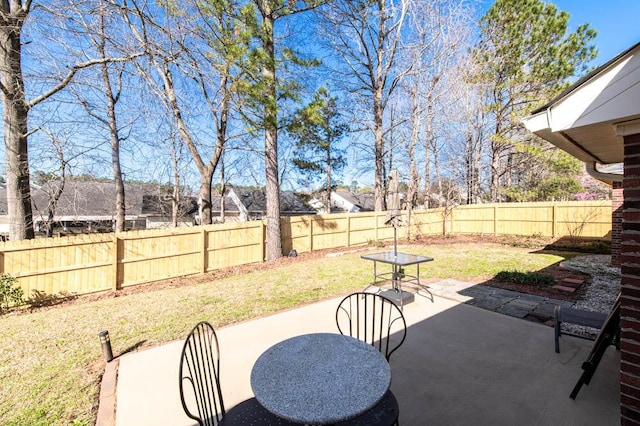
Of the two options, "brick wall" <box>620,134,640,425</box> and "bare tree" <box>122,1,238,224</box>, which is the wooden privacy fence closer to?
"bare tree" <box>122,1,238,224</box>

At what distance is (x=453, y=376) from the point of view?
2.90 meters

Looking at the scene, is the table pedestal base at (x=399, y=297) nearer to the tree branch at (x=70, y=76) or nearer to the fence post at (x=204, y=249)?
the fence post at (x=204, y=249)

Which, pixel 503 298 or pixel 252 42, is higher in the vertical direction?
pixel 252 42

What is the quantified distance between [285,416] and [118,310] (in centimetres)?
546

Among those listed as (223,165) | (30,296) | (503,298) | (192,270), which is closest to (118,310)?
(30,296)

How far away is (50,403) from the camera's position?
106 inches

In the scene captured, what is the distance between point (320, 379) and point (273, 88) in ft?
28.0

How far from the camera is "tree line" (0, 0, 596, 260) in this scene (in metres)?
6.62

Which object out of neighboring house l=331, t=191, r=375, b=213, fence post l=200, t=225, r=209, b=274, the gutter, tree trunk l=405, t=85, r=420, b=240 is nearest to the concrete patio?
the gutter

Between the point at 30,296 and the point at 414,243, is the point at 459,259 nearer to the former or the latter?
the point at 414,243

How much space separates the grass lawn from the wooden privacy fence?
712 mm

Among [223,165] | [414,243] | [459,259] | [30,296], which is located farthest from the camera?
[223,165]

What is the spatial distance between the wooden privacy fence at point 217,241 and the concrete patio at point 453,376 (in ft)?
13.4

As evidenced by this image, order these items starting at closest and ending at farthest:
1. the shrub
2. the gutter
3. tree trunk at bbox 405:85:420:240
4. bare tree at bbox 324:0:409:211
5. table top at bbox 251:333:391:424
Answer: table top at bbox 251:333:391:424 → the gutter → the shrub → bare tree at bbox 324:0:409:211 → tree trunk at bbox 405:85:420:240
